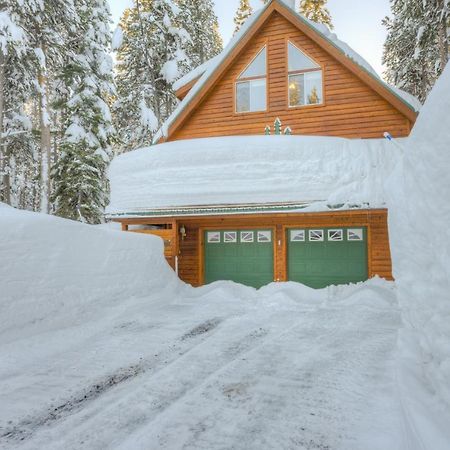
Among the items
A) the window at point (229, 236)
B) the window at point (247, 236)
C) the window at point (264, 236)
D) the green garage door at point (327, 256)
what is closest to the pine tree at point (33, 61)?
the window at point (229, 236)

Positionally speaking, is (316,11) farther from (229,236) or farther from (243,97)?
(229,236)

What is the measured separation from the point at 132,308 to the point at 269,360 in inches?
158

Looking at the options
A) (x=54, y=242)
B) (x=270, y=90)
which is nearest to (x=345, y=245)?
(x=270, y=90)

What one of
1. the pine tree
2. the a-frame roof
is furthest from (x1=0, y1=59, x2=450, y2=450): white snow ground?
the pine tree

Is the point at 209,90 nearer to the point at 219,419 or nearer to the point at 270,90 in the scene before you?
the point at 270,90

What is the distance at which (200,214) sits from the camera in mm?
10062

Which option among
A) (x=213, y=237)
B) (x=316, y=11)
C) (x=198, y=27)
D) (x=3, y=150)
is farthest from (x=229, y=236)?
(x=316, y=11)

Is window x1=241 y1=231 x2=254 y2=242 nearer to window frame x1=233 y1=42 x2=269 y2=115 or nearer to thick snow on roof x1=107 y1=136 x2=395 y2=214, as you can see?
thick snow on roof x1=107 y1=136 x2=395 y2=214

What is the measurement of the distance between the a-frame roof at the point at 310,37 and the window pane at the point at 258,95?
116 centimetres

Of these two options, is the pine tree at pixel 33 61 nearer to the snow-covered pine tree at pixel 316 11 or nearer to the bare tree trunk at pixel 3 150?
the bare tree trunk at pixel 3 150

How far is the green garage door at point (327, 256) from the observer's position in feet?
35.0

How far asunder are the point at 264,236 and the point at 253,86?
539cm

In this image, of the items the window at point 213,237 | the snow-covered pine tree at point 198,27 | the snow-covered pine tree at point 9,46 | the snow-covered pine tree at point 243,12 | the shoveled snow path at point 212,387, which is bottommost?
the shoveled snow path at point 212,387

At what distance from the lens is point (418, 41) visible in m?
14.8
